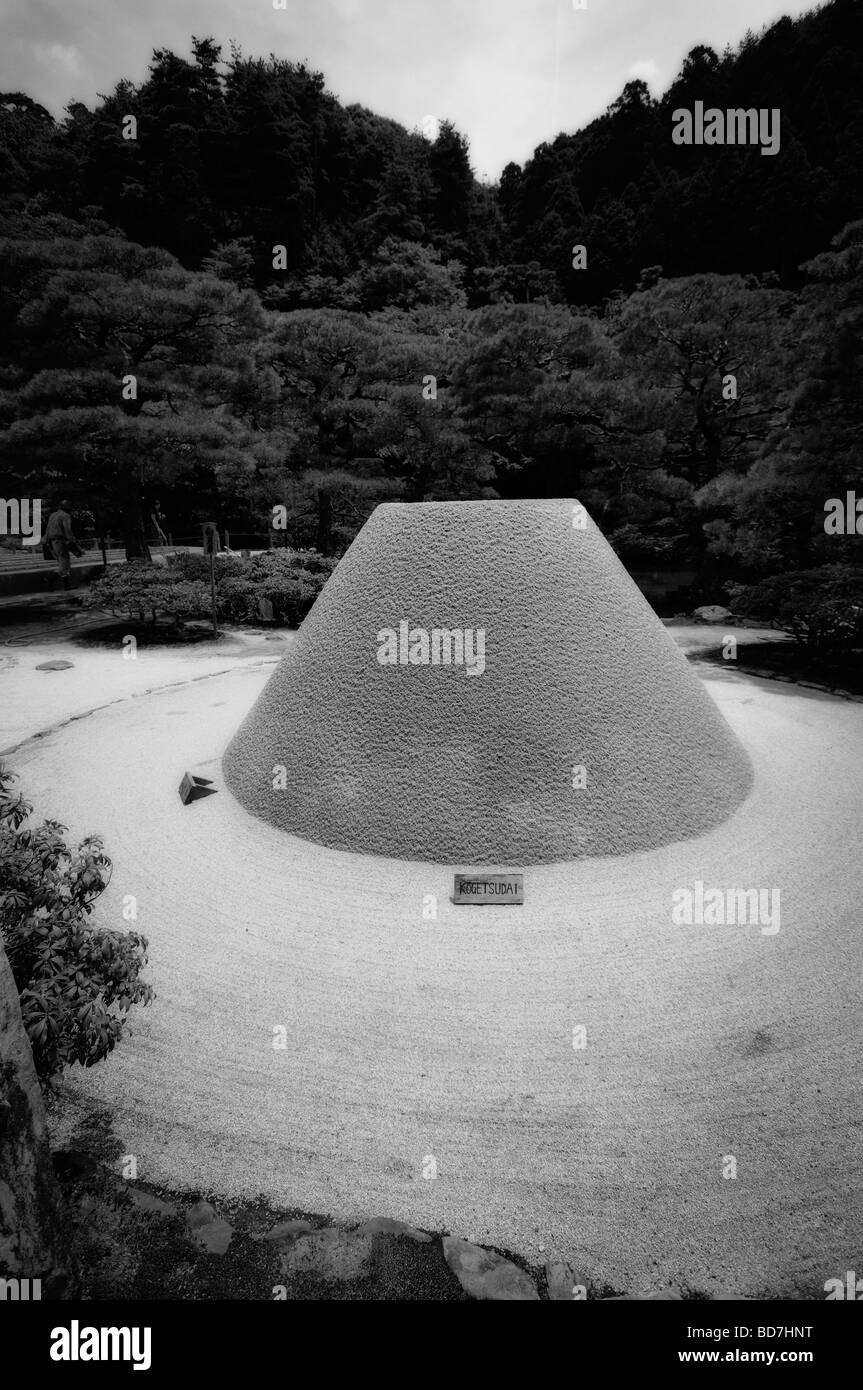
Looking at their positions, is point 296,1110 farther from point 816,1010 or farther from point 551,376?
point 551,376

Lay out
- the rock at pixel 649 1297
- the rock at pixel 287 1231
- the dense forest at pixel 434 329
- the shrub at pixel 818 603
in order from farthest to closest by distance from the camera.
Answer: the dense forest at pixel 434 329 → the shrub at pixel 818 603 → the rock at pixel 287 1231 → the rock at pixel 649 1297

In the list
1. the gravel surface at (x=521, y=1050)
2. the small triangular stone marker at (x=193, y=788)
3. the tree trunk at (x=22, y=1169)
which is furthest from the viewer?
the small triangular stone marker at (x=193, y=788)

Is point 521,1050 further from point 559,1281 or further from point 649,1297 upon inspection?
point 649,1297

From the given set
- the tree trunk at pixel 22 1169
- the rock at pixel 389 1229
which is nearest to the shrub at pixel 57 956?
the tree trunk at pixel 22 1169

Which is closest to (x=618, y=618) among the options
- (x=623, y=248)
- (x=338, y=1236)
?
(x=338, y=1236)

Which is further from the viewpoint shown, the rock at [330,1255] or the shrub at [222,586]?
the shrub at [222,586]

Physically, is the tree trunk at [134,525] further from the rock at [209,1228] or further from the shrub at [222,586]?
the rock at [209,1228]

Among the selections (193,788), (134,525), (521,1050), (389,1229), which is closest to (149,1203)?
(389,1229)
